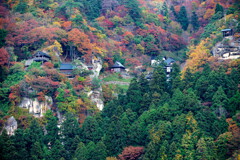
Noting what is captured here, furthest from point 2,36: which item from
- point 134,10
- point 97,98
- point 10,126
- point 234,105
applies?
point 234,105

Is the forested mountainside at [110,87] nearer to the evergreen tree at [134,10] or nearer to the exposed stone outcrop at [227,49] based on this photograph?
the exposed stone outcrop at [227,49]

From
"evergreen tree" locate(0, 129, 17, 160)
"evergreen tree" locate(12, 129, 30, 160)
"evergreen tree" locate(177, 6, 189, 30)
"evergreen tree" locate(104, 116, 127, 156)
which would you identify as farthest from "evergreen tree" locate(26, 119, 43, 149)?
"evergreen tree" locate(177, 6, 189, 30)

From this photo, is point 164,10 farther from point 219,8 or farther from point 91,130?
point 91,130

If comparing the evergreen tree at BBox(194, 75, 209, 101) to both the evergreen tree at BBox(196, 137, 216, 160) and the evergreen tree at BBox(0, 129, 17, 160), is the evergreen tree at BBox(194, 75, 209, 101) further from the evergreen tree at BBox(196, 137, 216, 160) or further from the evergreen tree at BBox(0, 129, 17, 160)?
the evergreen tree at BBox(0, 129, 17, 160)

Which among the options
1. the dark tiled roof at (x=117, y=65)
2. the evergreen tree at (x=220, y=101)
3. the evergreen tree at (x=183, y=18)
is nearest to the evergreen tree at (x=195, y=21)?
the evergreen tree at (x=183, y=18)

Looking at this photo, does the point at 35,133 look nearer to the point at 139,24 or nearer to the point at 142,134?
the point at 142,134
